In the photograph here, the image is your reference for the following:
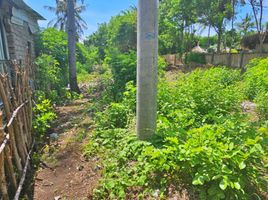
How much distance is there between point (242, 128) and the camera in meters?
2.61

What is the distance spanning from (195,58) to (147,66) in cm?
1884

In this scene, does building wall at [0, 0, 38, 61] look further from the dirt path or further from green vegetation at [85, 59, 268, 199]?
green vegetation at [85, 59, 268, 199]

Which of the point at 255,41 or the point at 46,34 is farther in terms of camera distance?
the point at 255,41

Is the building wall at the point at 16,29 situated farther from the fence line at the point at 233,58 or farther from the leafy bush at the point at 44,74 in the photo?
the fence line at the point at 233,58

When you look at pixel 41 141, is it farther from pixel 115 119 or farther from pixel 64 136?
pixel 115 119

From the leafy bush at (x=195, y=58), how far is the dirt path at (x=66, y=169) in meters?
17.2

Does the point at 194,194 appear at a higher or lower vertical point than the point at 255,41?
lower

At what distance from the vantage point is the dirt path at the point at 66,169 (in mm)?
2926

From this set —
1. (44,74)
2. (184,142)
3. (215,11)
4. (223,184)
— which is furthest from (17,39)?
(215,11)

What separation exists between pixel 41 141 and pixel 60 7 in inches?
1237

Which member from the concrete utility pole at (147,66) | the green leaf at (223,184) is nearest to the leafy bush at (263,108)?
the concrete utility pole at (147,66)

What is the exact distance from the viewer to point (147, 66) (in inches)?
121

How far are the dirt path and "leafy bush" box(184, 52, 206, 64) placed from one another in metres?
17.2

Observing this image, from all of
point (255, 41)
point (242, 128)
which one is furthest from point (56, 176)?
point (255, 41)
